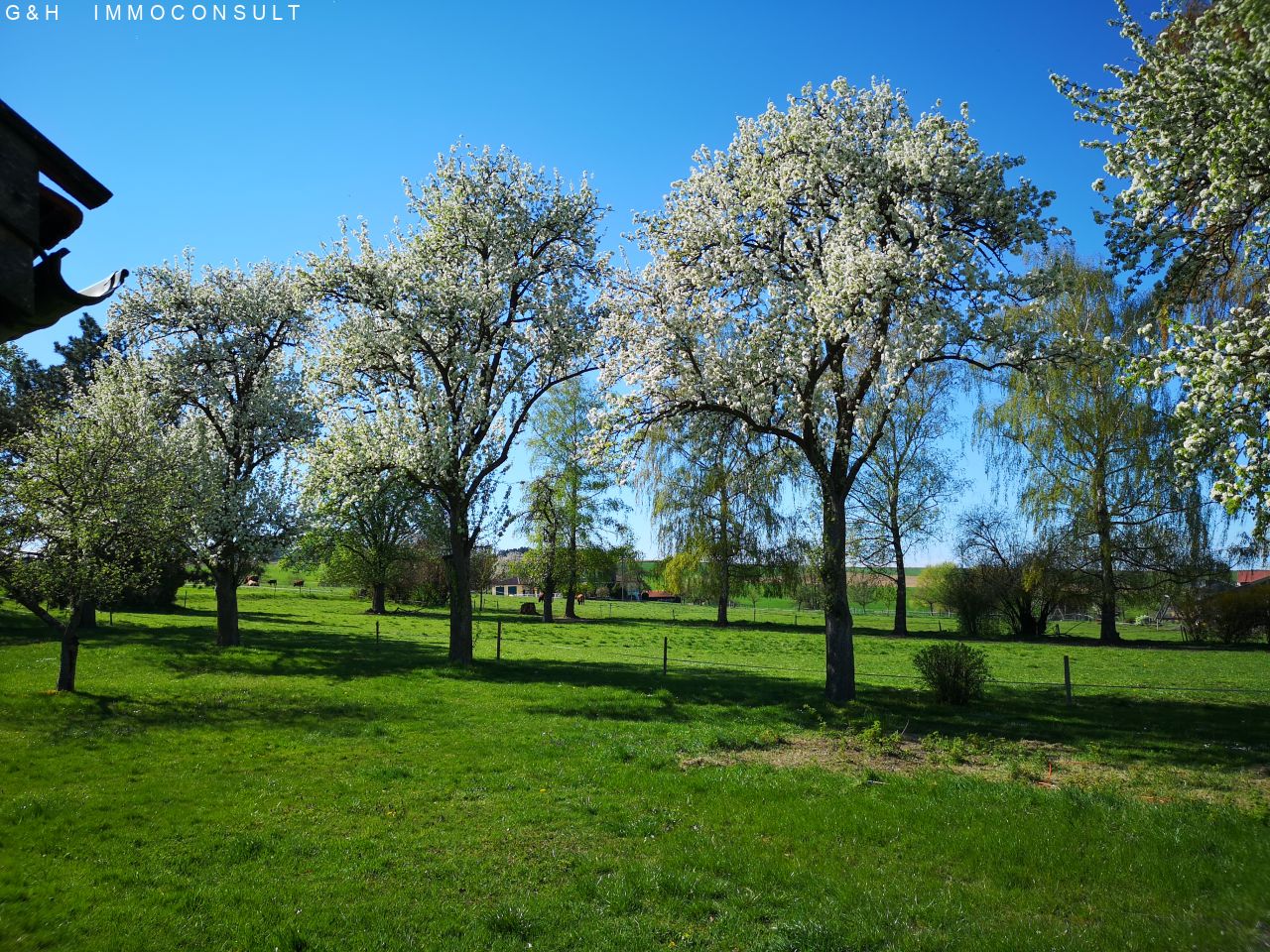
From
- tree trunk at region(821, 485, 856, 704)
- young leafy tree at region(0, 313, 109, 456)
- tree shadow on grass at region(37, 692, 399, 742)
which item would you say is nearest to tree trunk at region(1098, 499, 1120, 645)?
tree trunk at region(821, 485, 856, 704)

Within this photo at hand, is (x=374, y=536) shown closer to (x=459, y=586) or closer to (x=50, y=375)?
(x=50, y=375)

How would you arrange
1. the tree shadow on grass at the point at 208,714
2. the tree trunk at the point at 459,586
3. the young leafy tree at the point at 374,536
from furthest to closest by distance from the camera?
1. the tree trunk at the point at 459,586
2. the young leafy tree at the point at 374,536
3. the tree shadow on grass at the point at 208,714

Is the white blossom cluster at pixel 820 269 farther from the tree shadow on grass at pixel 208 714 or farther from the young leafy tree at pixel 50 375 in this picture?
the young leafy tree at pixel 50 375

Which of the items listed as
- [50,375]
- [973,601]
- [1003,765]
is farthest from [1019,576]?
[50,375]

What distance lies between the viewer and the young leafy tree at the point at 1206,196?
9.12 meters

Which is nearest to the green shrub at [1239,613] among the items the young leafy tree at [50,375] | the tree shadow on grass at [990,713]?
the tree shadow on grass at [990,713]

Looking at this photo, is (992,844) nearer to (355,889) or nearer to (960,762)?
(960,762)

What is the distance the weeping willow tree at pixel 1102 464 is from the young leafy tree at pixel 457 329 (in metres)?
22.4

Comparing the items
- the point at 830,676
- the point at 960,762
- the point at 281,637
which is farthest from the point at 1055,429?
the point at 281,637

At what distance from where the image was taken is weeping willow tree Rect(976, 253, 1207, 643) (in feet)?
114

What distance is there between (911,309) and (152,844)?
16150mm

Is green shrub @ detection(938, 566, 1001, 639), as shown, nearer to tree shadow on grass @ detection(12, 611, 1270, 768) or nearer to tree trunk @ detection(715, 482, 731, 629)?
tree trunk @ detection(715, 482, 731, 629)

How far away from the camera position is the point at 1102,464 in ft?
118

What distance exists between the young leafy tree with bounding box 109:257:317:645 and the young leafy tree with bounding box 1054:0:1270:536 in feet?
90.7
